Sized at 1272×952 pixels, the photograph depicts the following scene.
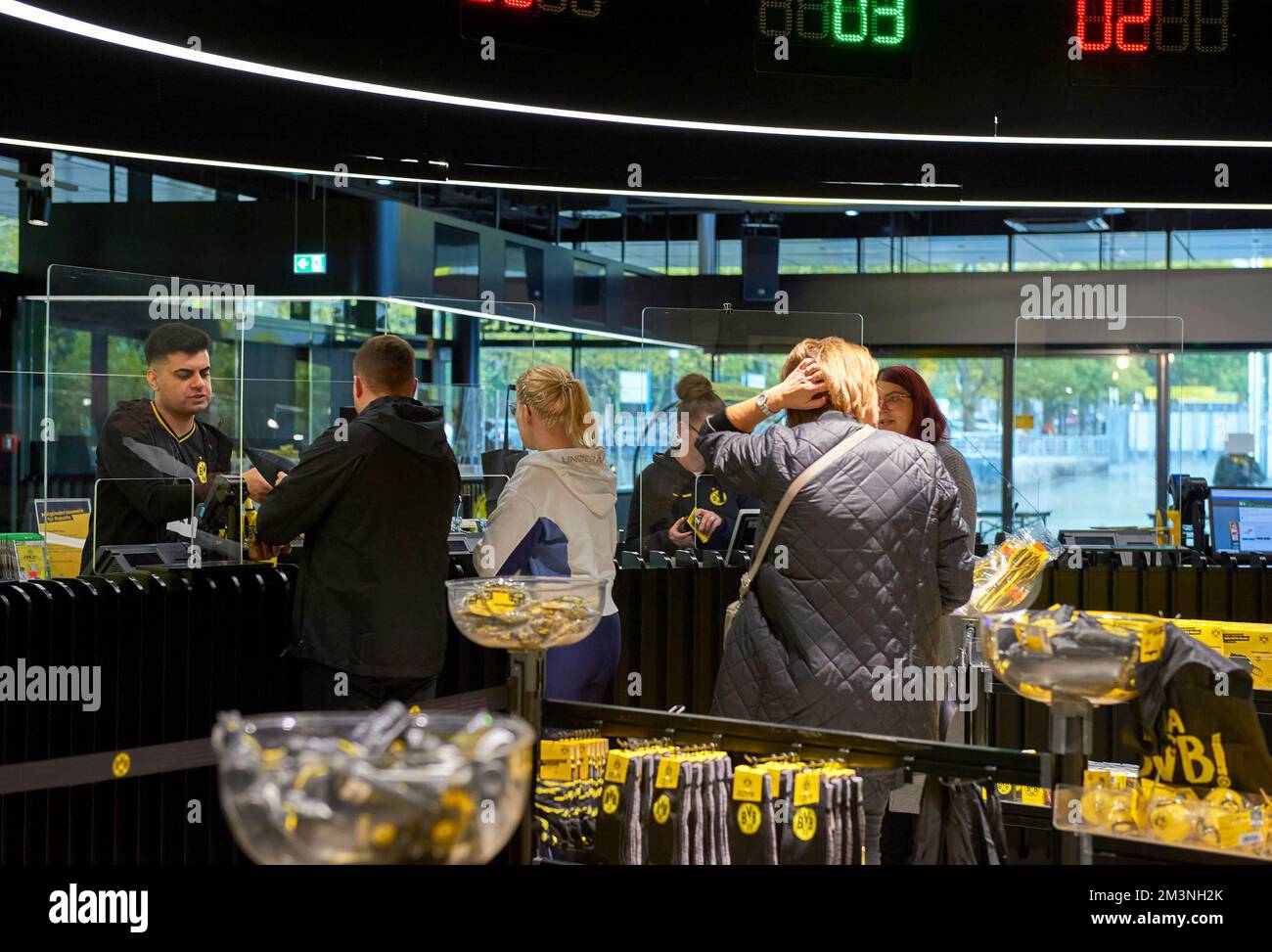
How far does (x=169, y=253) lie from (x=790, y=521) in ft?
25.0

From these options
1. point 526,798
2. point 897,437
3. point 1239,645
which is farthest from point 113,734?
point 1239,645

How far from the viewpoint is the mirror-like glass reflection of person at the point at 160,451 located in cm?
389

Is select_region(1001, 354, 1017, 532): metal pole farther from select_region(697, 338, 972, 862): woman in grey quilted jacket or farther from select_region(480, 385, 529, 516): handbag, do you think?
select_region(697, 338, 972, 862): woman in grey quilted jacket

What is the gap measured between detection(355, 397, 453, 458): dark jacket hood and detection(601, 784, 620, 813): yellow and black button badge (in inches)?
49.8

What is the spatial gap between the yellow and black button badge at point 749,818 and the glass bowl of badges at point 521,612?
432 mm

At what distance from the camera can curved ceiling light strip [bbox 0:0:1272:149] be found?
3896mm

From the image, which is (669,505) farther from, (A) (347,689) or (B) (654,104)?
(A) (347,689)

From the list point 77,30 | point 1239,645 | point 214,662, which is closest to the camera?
point 214,662

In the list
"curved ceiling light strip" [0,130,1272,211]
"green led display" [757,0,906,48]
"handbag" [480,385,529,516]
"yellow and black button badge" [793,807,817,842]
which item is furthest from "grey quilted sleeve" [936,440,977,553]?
"handbag" [480,385,529,516]

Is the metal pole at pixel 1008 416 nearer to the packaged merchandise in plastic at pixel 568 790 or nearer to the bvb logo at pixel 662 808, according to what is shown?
the packaged merchandise in plastic at pixel 568 790

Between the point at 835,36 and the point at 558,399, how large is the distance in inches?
58.1

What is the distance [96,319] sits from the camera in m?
5.09

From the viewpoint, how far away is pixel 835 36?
14.0 ft
